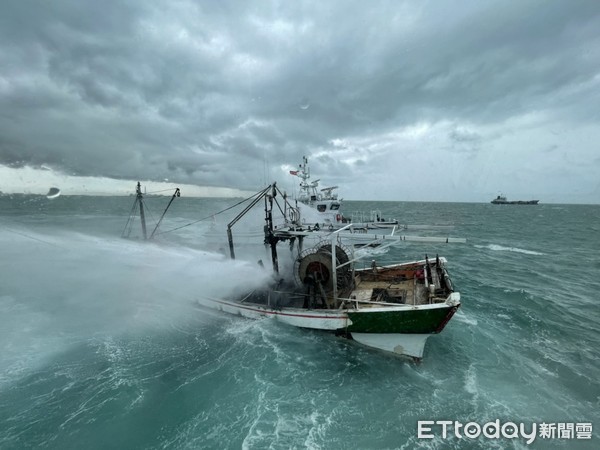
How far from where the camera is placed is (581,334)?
1948cm

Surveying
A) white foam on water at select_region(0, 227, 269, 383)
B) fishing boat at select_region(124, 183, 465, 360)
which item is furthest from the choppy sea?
fishing boat at select_region(124, 183, 465, 360)

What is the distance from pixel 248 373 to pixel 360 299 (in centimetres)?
817

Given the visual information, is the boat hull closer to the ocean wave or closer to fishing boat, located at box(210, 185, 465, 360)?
fishing boat, located at box(210, 185, 465, 360)

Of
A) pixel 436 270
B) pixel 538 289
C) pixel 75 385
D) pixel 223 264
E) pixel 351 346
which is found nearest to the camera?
pixel 75 385

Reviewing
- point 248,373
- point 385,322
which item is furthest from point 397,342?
A: point 248,373

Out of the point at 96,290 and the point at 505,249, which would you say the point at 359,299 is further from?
the point at 505,249

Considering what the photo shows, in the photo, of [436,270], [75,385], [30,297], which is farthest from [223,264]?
[436,270]

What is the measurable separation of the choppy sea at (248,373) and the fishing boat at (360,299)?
3.29 ft

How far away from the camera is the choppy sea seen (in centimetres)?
1145

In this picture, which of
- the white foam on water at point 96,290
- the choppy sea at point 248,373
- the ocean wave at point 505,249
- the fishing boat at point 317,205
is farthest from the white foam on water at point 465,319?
the ocean wave at point 505,249

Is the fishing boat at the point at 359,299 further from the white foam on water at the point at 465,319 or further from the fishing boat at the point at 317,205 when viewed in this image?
the fishing boat at the point at 317,205

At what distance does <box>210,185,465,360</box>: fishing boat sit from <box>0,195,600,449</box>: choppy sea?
1001 mm

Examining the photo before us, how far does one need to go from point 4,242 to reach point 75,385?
3686 cm

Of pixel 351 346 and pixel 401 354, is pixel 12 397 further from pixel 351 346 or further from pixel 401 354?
pixel 401 354
